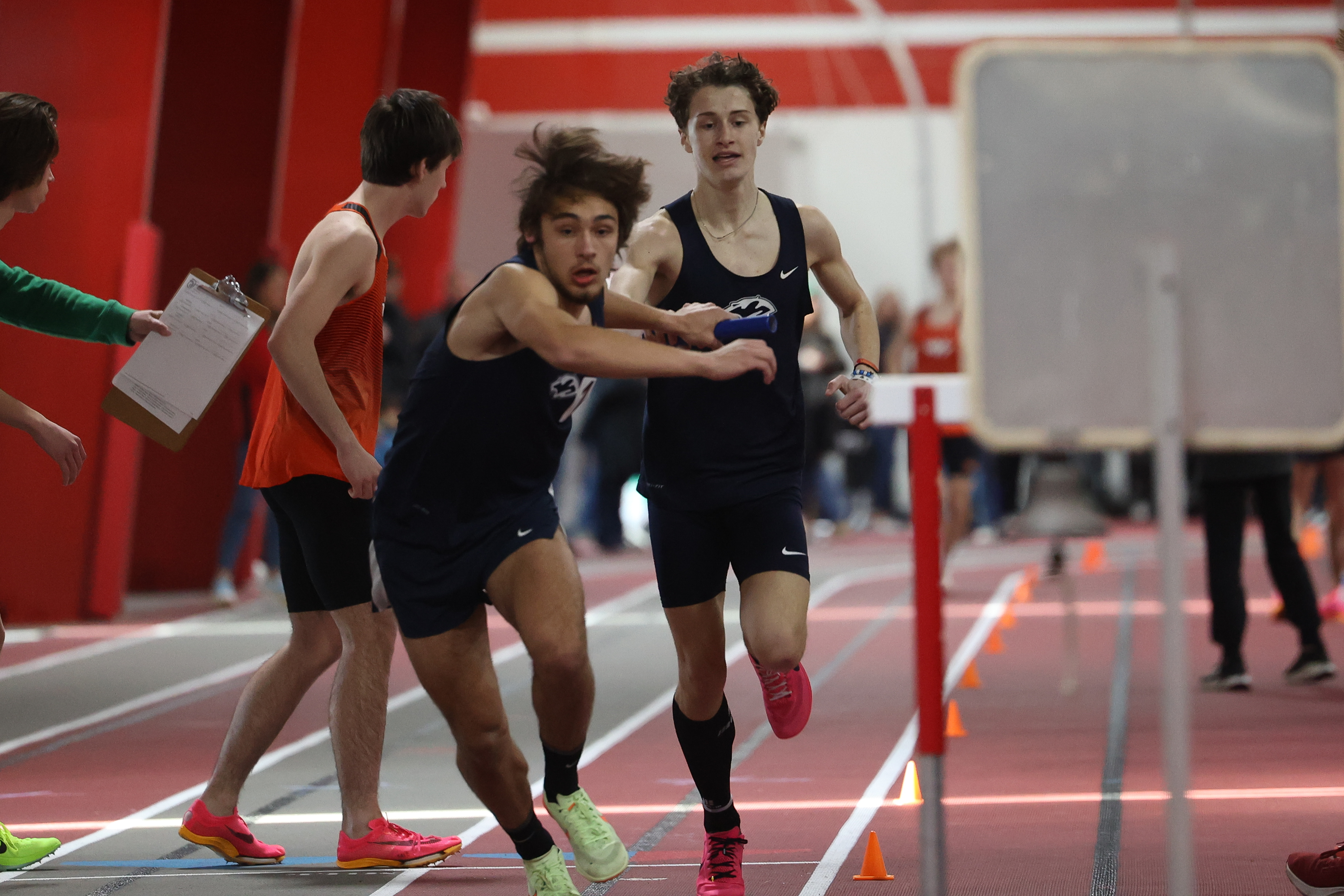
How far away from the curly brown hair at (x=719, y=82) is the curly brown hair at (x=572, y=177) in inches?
23.2

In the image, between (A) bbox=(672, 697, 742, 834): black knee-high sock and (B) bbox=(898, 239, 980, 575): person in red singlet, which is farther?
(B) bbox=(898, 239, 980, 575): person in red singlet

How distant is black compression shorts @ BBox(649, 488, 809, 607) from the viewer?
4156mm

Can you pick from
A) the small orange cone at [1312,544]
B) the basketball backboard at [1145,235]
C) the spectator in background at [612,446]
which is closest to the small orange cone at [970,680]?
the basketball backboard at [1145,235]

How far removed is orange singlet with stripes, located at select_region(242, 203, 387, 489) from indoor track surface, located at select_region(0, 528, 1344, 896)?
1.07 metres

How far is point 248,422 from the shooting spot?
10672 millimetres

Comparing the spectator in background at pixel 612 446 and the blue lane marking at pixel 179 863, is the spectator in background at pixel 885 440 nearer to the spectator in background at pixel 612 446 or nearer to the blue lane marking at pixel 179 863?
the spectator in background at pixel 612 446

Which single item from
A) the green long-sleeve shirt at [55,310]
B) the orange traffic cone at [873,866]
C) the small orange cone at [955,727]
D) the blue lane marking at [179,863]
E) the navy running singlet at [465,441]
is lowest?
the blue lane marking at [179,863]

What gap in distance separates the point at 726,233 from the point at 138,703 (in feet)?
14.1

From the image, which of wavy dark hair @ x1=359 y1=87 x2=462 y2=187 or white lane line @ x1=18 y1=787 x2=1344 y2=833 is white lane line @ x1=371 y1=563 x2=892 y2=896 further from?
wavy dark hair @ x1=359 y1=87 x2=462 y2=187

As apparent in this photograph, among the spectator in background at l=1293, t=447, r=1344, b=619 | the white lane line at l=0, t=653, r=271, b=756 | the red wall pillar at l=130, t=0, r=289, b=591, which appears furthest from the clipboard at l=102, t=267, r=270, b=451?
the red wall pillar at l=130, t=0, r=289, b=591

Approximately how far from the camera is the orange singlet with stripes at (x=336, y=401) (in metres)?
4.42

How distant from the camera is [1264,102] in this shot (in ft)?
8.57

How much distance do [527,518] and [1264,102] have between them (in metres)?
1.81

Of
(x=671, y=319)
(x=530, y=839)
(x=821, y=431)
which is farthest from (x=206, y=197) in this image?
(x=530, y=839)
